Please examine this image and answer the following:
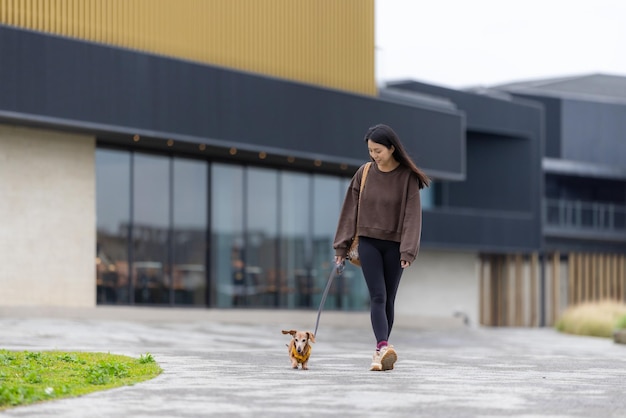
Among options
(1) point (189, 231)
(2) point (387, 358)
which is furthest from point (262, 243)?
(2) point (387, 358)

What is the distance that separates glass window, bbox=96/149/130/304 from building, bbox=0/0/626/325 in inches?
1.2

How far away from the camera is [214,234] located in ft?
93.3

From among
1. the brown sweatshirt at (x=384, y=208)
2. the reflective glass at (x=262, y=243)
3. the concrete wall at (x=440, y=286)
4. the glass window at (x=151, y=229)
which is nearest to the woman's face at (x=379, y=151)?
the brown sweatshirt at (x=384, y=208)

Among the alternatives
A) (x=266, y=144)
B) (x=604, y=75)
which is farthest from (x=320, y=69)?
A: (x=604, y=75)

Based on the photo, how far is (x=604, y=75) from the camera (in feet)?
185

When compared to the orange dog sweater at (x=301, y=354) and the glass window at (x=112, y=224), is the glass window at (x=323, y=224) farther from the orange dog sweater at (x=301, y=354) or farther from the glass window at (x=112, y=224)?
the orange dog sweater at (x=301, y=354)

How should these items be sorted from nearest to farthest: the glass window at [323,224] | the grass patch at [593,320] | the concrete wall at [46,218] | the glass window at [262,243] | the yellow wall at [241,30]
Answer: the concrete wall at [46,218], the yellow wall at [241,30], the glass window at [262,243], the glass window at [323,224], the grass patch at [593,320]

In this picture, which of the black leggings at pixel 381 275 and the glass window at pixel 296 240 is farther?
the glass window at pixel 296 240

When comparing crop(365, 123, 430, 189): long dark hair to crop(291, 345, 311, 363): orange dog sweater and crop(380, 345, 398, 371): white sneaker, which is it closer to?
crop(380, 345, 398, 371): white sneaker

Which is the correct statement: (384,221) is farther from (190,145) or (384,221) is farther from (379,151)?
(190,145)

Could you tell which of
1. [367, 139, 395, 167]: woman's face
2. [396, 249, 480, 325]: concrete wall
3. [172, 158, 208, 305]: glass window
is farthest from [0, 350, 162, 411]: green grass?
[396, 249, 480, 325]: concrete wall

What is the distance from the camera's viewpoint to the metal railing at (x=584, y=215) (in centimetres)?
4462

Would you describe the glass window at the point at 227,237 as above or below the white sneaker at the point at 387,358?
above

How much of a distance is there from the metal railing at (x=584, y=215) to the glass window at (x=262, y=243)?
15.3 metres
